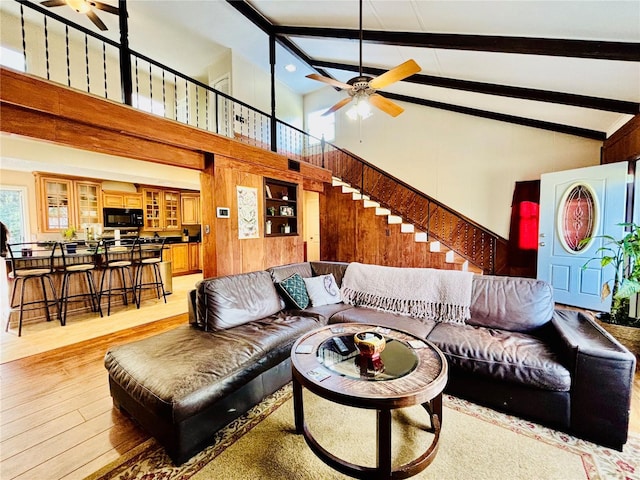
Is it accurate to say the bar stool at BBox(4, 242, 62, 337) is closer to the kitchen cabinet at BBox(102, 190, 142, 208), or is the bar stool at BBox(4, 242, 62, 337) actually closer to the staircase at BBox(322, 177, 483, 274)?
the kitchen cabinet at BBox(102, 190, 142, 208)

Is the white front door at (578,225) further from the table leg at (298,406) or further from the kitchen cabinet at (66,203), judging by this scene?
the kitchen cabinet at (66,203)

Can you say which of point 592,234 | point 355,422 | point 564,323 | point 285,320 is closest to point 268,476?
point 355,422

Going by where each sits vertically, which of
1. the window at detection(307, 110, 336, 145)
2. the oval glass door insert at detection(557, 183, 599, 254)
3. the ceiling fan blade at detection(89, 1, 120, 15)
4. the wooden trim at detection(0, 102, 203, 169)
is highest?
the window at detection(307, 110, 336, 145)

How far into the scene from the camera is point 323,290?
10.4 ft

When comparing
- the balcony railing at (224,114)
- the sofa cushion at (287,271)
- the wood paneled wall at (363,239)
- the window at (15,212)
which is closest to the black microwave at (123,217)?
the window at (15,212)

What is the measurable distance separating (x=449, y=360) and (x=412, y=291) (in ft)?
2.91

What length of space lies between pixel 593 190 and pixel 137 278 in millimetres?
7148

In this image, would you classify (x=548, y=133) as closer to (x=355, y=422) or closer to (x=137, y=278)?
(x=355, y=422)

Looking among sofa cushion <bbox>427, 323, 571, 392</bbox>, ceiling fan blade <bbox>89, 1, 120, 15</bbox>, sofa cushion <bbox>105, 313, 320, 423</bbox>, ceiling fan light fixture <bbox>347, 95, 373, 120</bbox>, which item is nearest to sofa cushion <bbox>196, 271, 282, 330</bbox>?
sofa cushion <bbox>105, 313, 320, 423</bbox>

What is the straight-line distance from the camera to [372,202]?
18.7 ft

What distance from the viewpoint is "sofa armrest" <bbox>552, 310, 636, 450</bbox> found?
5.18 ft

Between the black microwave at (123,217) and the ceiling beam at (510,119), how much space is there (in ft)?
21.8

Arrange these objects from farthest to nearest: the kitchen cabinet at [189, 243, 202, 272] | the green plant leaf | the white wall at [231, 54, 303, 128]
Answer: the kitchen cabinet at [189, 243, 202, 272], the white wall at [231, 54, 303, 128], the green plant leaf

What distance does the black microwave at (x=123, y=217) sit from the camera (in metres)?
6.42
